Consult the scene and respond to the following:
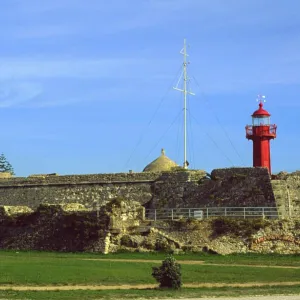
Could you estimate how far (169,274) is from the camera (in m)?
24.3

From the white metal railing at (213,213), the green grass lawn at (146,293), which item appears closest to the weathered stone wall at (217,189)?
the white metal railing at (213,213)

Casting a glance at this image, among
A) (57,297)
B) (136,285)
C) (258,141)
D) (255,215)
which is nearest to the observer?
(57,297)

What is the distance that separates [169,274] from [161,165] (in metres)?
29.9

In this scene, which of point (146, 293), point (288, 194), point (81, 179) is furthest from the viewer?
point (81, 179)

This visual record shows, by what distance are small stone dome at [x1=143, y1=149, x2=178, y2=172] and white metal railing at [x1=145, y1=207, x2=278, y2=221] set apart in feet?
24.1

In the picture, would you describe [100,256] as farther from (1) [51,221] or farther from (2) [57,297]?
(2) [57,297]

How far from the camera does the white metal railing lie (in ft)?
136

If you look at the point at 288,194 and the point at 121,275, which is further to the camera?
the point at 288,194

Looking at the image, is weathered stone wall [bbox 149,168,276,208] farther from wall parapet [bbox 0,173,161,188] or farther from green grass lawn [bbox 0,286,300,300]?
green grass lawn [bbox 0,286,300,300]

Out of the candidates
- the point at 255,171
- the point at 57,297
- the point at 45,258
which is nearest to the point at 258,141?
the point at 255,171

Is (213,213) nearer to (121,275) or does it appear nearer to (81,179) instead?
(81,179)

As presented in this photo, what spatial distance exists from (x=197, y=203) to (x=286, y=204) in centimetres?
552

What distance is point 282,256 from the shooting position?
37.6 meters

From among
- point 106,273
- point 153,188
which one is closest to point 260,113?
point 153,188
